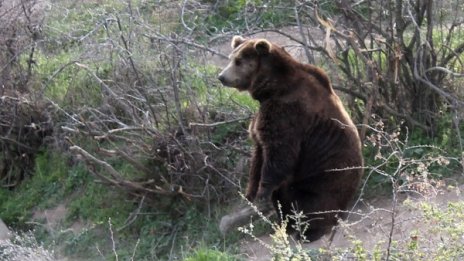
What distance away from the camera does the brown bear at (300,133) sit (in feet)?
23.8

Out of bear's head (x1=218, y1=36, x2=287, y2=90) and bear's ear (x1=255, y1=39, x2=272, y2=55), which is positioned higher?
bear's ear (x1=255, y1=39, x2=272, y2=55)

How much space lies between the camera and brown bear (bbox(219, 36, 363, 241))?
725 centimetres

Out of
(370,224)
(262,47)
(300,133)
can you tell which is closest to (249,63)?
(262,47)

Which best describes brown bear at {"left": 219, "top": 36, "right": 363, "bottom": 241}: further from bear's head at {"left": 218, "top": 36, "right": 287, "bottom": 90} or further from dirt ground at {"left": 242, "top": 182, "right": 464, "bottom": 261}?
dirt ground at {"left": 242, "top": 182, "right": 464, "bottom": 261}

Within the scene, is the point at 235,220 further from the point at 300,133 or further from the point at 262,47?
the point at 262,47

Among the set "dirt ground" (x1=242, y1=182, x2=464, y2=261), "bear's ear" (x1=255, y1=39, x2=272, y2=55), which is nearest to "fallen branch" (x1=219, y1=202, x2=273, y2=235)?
"dirt ground" (x1=242, y1=182, x2=464, y2=261)

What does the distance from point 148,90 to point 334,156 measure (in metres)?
2.97

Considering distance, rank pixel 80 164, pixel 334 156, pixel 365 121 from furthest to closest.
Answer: pixel 80 164
pixel 365 121
pixel 334 156

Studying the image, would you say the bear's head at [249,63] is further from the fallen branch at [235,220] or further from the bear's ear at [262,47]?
the fallen branch at [235,220]

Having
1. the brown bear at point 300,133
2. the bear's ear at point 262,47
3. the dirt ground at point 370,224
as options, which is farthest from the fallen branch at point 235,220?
the bear's ear at point 262,47

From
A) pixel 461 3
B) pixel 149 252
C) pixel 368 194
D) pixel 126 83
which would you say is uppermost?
pixel 461 3

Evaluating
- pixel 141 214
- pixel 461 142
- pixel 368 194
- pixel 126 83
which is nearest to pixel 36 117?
pixel 126 83

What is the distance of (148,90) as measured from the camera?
9.73 meters

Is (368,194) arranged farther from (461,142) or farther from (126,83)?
(126,83)
